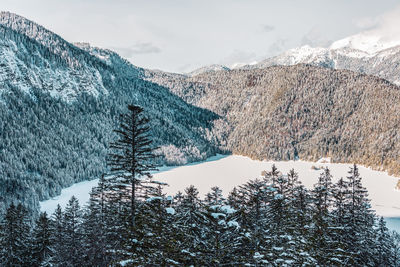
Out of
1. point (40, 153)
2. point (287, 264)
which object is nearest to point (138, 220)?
point (287, 264)

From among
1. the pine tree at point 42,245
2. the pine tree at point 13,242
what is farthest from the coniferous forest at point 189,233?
the pine tree at point 42,245

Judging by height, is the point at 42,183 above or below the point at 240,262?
below

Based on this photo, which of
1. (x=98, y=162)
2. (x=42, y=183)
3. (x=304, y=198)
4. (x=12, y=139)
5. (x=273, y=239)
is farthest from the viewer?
(x=98, y=162)

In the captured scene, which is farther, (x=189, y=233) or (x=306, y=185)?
(x=306, y=185)

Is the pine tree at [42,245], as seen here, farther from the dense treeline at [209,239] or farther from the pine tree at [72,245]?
the pine tree at [72,245]

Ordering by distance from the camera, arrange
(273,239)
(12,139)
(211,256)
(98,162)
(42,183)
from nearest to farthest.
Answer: (211,256) < (273,239) < (42,183) < (12,139) < (98,162)

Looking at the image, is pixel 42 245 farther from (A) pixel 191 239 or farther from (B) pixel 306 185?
(B) pixel 306 185

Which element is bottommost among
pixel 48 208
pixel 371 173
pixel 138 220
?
pixel 48 208

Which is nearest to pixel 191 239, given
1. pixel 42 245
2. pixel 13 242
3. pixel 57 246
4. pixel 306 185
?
pixel 57 246

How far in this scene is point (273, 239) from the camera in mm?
23641

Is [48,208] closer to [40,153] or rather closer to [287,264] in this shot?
[40,153]

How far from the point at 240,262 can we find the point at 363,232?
24352 mm

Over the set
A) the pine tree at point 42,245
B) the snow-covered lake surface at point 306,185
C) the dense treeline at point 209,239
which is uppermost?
the dense treeline at point 209,239

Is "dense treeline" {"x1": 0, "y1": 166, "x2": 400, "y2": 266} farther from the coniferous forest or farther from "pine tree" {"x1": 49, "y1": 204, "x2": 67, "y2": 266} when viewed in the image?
"pine tree" {"x1": 49, "y1": 204, "x2": 67, "y2": 266}
